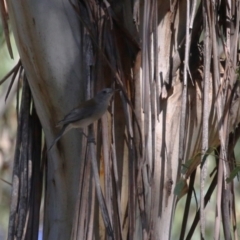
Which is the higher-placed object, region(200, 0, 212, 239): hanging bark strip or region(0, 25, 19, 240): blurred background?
region(0, 25, 19, 240): blurred background

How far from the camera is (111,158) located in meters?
1.78

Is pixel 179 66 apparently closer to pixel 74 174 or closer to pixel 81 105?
pixel 81 105

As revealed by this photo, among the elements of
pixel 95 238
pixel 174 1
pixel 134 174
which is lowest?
pixel 95 238

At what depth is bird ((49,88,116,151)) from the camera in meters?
1.85

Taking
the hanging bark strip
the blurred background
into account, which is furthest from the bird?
the blurred background

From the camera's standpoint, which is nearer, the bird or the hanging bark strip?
the hanging bark strip

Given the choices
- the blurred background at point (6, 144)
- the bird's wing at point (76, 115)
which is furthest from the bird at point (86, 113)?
the blurred background at point (6, 144)

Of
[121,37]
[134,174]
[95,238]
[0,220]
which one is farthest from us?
[0,220]

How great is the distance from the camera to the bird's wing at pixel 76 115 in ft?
6.23

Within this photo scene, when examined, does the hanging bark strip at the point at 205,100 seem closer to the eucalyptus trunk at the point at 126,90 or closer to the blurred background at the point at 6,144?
the eucalyptus trunk at the point at 126,90

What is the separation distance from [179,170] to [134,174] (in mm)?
257

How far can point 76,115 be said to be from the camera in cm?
190

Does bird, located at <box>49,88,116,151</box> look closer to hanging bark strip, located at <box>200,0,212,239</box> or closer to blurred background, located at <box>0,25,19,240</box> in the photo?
hanging bark strip, located at <box>200,0,212,239</box>

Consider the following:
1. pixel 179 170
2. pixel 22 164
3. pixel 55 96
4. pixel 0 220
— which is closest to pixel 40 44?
pixel 55 96
